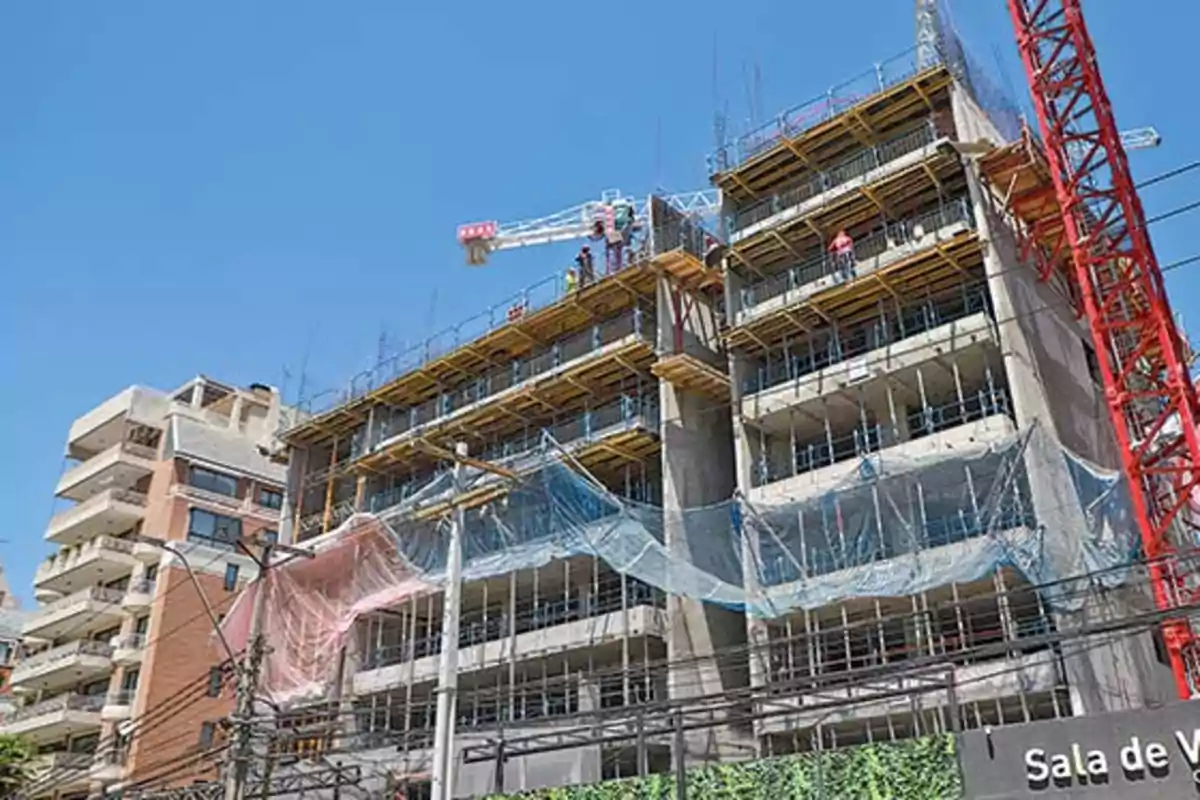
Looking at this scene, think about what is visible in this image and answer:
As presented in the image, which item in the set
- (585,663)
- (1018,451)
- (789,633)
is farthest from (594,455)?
(1018,451)

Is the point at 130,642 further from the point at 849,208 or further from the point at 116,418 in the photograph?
the point at 849,208

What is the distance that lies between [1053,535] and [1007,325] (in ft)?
24.9

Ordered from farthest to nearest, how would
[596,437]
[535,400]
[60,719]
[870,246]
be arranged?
[60,719]
[535,400]
[596,437]
[870,246]

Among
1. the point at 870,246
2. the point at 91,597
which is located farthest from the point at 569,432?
the point at 91,597

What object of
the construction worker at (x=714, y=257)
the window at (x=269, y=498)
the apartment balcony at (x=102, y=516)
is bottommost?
the apartment balcony at (x=102, y=516)

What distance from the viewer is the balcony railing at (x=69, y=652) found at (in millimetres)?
46281

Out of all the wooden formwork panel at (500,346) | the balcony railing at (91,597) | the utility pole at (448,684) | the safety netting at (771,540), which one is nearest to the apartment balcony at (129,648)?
the balcony railing at (91,597)

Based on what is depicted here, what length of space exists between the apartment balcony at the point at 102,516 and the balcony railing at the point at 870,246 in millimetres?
31768

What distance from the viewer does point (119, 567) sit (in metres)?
47.9

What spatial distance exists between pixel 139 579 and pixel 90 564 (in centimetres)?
288

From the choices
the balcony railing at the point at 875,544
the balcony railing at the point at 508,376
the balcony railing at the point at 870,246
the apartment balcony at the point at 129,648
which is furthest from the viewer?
the apartment balcony at the point at 129,648

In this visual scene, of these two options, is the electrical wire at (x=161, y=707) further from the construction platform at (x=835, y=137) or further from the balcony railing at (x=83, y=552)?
the construction platform at (x=835, y=137)

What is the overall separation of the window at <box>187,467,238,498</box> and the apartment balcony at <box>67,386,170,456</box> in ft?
13.3

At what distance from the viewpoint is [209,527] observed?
48.8 metres
